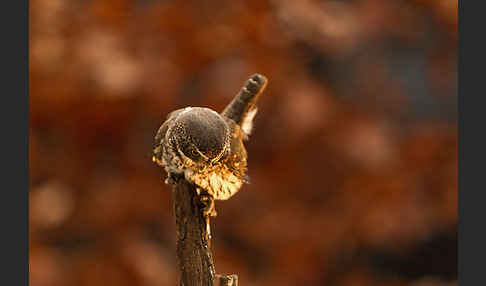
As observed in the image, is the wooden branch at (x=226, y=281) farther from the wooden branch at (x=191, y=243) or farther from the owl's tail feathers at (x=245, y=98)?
the owl's tail feathers at (x=245, y=98)

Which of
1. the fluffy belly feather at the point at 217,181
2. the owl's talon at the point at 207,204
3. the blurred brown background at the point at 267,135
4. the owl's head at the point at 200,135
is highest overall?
the owl's head at the point at 200,135

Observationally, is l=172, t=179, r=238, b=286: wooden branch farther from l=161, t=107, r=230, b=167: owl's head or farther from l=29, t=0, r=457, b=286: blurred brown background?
l=29, t=0, r=457, b=286: blurred brown background

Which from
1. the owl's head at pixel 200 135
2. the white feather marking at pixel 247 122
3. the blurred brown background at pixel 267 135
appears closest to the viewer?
the owl's head at pixel 200 135

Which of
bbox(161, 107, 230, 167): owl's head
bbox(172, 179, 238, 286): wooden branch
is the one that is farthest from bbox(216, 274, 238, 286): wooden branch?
bbox(161, 107, 230, 167): owl's head

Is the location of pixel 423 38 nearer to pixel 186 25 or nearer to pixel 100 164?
pixel 186 25

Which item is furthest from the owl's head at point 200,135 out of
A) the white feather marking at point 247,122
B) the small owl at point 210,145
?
the white feather marking at point 247,122

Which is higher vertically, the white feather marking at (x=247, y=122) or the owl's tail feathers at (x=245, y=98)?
the owl's tail feathers at (x=245, y=98)

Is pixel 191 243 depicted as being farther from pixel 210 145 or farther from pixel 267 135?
pixel 267 135

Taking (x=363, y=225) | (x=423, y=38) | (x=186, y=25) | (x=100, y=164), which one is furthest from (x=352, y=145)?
(x=100, y=164)
